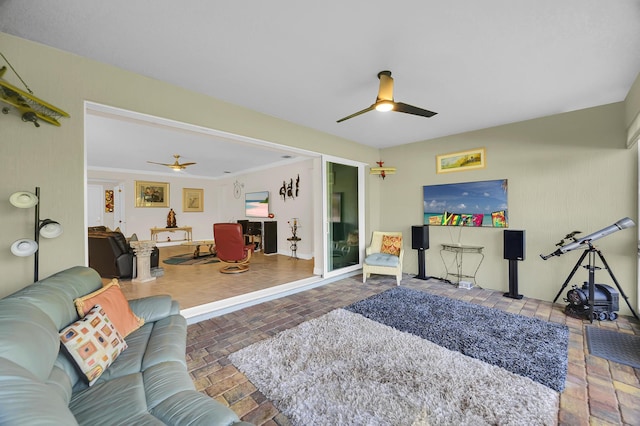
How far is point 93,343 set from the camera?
1475 mm

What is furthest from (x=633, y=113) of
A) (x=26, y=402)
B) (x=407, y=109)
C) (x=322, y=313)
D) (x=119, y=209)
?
(x=119, y=209)

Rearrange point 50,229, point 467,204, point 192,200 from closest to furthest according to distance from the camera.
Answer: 1. point 50,229
2. point 467,204
3. point 192,200

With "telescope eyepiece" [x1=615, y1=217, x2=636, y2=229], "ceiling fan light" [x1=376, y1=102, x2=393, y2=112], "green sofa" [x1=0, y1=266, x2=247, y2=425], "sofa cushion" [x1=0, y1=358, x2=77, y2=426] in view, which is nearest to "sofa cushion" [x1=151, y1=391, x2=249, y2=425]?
"green sofa" [x1=0, y1=266, x2=247, y2=425]

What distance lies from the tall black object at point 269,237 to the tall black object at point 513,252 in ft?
18.0

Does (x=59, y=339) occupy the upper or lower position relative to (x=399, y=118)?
lower

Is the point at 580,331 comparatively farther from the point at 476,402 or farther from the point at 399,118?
the point at 399,118

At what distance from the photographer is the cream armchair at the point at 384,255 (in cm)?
457

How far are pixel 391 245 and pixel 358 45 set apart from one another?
3669 millimetres

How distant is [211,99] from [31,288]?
96.3 inches

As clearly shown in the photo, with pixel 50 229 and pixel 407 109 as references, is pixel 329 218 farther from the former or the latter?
pixel 50 229

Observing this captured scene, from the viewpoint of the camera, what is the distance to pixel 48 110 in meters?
2.07

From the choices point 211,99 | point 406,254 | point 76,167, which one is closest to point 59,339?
point 76,167

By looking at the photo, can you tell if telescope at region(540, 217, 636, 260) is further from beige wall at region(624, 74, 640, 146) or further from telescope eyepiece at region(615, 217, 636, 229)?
beige wall at region(624, 74, 640, 146)

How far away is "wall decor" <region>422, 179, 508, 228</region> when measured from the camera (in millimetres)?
4184
